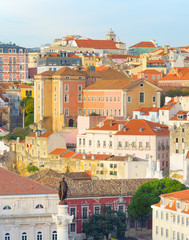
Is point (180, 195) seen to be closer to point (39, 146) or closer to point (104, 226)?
point (104, 226)

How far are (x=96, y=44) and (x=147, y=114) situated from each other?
71103 mm

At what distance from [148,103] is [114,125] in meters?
9.16

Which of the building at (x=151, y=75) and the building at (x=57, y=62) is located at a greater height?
the building at (x=57, y=62)

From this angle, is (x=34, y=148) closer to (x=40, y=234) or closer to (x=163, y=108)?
(x=163, y=108)

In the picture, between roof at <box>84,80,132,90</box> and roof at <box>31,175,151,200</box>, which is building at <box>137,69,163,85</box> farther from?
roof at <box>31,175,151,200</box>

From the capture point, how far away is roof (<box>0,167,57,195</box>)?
60438mm

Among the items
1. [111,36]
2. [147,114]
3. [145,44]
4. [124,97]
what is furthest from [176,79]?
[111,36]

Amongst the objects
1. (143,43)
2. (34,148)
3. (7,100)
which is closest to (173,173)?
(34,148)

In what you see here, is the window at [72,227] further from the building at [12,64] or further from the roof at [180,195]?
the building at [12,64]

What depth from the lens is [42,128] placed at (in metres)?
97.1

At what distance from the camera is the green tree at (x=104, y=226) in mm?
64562

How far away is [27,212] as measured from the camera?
198 ft

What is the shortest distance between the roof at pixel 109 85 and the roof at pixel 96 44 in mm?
61513

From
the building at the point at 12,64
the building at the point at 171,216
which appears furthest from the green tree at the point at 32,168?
the building at the point at 12,64
